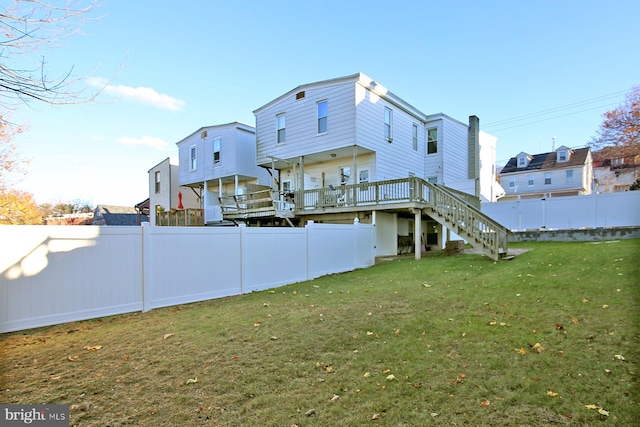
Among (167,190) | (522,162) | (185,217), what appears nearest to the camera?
(185,217)

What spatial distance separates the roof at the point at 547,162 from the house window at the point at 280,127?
33.0 metres

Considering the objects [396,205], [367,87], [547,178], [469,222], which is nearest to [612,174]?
[547,178]

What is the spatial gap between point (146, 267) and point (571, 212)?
18.0 meters

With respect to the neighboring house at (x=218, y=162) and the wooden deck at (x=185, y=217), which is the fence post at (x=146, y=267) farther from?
the wooden deck at (x=185, y=217)

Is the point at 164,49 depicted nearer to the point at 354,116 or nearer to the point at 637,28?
the point at 354,116

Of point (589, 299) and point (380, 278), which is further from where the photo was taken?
point (380, 278)

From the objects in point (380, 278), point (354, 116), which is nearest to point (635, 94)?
point (354, 116)

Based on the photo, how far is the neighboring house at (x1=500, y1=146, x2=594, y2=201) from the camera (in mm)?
35094

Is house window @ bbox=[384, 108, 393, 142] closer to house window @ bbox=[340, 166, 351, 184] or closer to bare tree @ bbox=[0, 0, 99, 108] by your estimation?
house window @ bbox=[340, 166, 351, 184]

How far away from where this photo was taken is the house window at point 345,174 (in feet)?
55.0

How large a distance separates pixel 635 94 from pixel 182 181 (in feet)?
106

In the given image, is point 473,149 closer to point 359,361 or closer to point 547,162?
Answer: point 359,361

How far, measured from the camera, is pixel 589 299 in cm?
524

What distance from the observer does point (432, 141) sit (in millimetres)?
19203
